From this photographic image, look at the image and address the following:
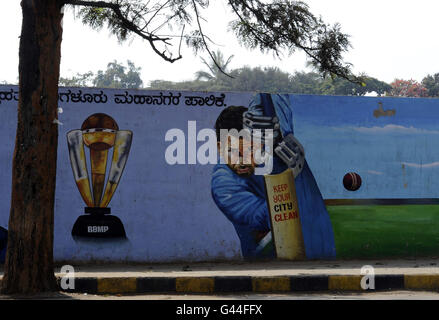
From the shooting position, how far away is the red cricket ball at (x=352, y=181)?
1022 centimetres

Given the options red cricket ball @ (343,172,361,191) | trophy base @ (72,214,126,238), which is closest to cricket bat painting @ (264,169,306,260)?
red cricket ball @ (343,172,361,191)

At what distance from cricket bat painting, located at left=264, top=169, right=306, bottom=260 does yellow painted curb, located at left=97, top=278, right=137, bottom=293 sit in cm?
263

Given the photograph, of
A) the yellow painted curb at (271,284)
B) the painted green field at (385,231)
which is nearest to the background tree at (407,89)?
the painted green field at (385,231)

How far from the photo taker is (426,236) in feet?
34.1

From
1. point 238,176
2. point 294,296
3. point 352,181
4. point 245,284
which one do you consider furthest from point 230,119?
point 294,296

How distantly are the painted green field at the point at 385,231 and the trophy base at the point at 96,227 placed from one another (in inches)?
119

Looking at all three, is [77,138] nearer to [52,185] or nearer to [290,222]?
[52,185]

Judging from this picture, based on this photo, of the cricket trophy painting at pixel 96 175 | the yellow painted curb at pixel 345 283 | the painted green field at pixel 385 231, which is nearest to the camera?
the yellow painted curb at pixel 345 283

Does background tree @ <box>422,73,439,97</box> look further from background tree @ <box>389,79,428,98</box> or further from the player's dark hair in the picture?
the player's dark hair

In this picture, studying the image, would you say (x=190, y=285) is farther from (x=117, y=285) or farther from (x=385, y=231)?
(x=385, y=231)

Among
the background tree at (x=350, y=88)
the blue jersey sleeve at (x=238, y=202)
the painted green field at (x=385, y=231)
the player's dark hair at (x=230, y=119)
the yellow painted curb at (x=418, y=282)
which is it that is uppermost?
the background tree at (x=350, y=88)

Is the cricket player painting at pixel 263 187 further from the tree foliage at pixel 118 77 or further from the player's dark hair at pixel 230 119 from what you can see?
the tree foliage at pixel 118 77

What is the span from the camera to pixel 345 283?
8.16m

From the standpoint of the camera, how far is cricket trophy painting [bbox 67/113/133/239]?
961 centimetres
